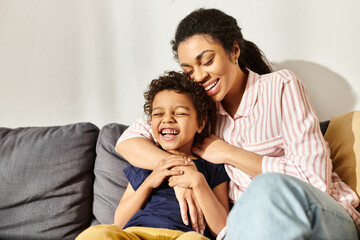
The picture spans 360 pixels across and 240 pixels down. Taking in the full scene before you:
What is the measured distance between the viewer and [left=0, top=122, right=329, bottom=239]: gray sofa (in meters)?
1.54

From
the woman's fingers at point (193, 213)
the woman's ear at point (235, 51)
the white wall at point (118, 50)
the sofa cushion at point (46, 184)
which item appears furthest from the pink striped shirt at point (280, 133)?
the white wall at point (118, 50)

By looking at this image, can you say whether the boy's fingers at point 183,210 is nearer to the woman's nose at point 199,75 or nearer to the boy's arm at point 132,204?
the boy's arm at point 132,204

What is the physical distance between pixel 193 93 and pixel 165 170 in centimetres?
31

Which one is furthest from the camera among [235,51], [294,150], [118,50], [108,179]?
[118,50]

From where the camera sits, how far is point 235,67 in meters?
1.35

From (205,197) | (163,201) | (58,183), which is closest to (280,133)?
(205,197)

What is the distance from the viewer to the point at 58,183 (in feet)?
5.19

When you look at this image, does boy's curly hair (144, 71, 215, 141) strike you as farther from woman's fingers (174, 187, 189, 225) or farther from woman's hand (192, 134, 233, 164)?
woman's fingers (174, 187, 189, 225)

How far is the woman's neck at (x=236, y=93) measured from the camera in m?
1.42

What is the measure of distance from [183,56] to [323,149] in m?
0.58

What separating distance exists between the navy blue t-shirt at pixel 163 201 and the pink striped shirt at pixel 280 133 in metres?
0.06

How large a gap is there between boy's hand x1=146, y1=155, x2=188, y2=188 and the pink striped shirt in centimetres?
21

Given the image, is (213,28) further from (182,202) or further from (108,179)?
(108,179)

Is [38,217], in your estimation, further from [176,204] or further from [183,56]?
[183,56]
